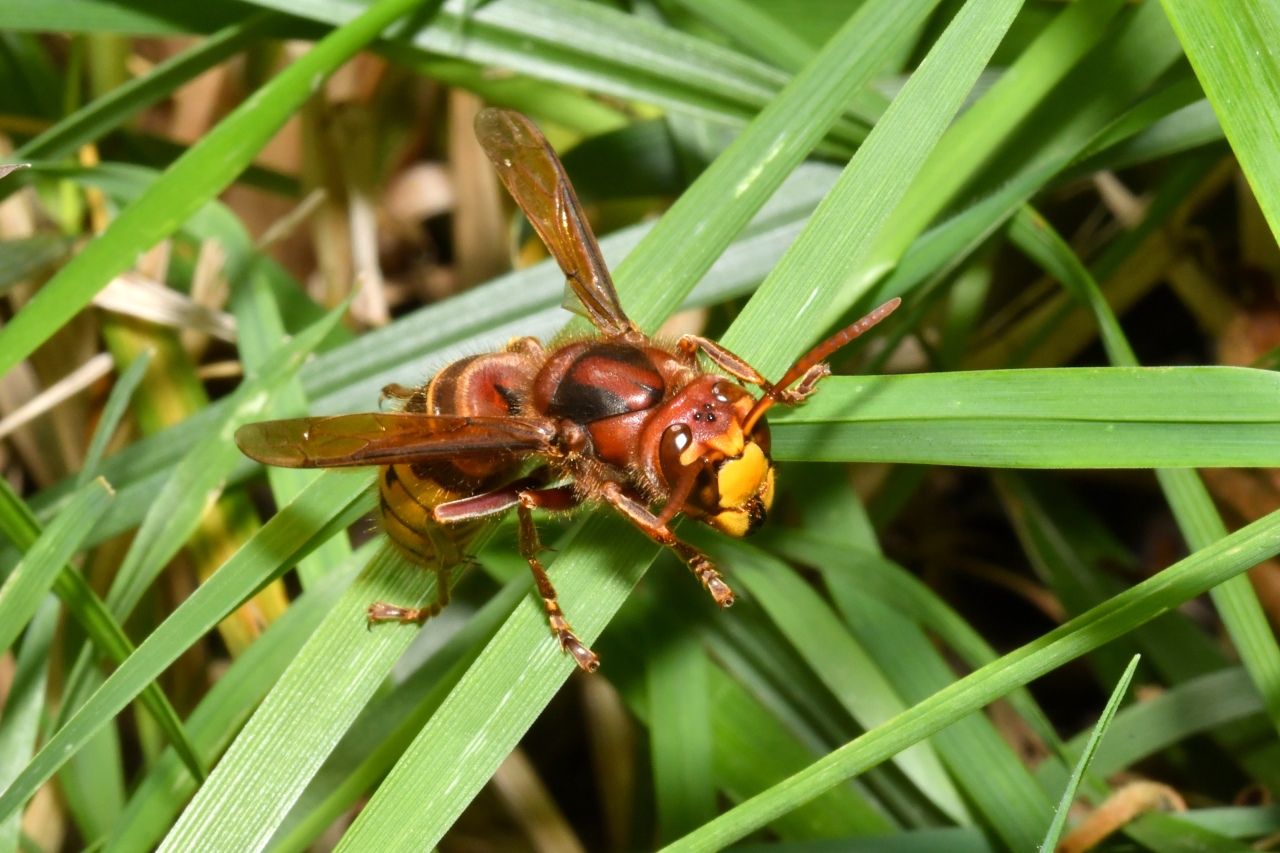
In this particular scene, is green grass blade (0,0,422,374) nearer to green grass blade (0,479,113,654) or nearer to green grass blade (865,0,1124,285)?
green grass blade (0,479,113,654)

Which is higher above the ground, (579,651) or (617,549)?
(617,549)

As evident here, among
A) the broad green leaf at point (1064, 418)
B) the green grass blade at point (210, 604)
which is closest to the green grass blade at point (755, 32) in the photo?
the broad green leaf at point (1064, 418)

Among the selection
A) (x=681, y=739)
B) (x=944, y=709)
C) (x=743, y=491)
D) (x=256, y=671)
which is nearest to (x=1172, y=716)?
(x=681, y=739)

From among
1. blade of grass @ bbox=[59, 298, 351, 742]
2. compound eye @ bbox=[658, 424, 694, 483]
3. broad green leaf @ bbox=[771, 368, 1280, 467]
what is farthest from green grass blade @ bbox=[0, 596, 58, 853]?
broad green leaf @ bbox=[771, 368, 1280, 467]

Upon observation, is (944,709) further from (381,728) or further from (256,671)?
(256,671)

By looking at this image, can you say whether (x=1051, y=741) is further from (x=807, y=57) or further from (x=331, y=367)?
(x=331, y=367)

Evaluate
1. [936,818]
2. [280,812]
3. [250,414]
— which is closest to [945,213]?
[936,818]
